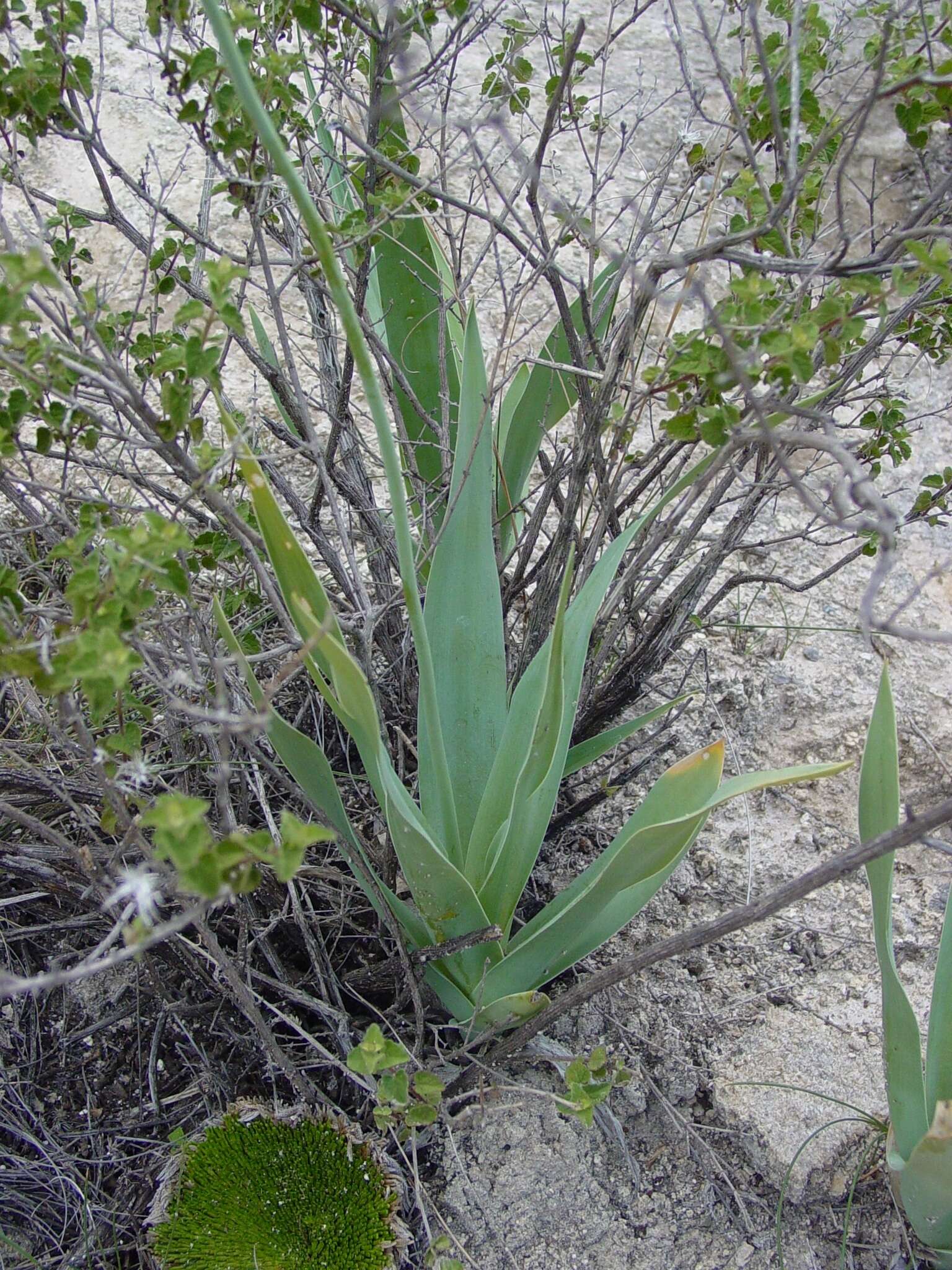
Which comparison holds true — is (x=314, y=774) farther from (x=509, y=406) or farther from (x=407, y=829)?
(x=509, y=406)

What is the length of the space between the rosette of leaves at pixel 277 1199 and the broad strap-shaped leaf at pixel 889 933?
1.86 ft

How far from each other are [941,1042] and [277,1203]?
756 millimetres

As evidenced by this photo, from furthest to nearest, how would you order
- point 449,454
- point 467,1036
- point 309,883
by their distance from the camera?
1. point 449,454
2. point 309,883
3. point 467,1036

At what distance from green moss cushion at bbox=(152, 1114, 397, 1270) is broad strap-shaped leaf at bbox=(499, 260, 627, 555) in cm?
89

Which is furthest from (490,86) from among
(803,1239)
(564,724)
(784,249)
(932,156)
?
(932,156)

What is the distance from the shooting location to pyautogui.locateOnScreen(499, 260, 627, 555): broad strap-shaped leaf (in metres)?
1.47

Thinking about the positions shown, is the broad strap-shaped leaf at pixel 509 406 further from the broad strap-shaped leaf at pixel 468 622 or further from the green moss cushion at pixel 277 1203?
the green moss cushion at pixel 277 1203

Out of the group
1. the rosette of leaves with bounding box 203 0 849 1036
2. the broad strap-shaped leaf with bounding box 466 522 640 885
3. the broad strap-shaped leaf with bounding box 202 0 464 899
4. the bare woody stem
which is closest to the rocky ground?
the bare woody stem

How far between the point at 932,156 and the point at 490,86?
1.87 meters

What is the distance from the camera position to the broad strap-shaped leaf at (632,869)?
3.14 feet

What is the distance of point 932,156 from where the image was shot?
2.75 metres

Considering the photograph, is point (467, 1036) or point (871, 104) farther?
point (467, 1036)

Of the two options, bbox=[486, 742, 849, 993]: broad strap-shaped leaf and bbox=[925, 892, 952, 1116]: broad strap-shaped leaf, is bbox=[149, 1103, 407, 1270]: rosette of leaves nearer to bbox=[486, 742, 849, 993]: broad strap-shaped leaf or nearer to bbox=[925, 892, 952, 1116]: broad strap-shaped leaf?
bbox=[486, 742, 849, 993]: broad strap-shaped leaf

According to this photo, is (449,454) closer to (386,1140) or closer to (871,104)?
(871,104)
